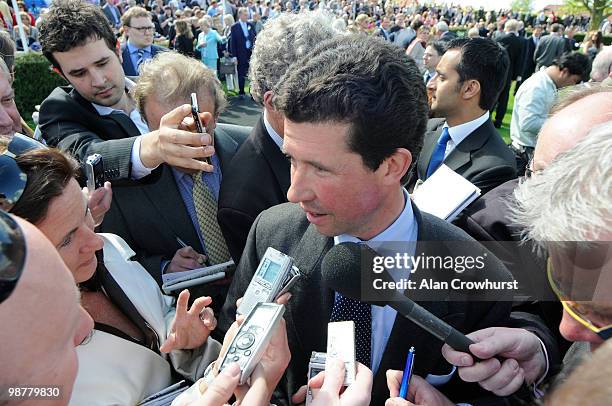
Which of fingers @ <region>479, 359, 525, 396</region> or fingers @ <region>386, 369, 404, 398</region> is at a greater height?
fingers @ <region>479, 359, 525, 396</region>

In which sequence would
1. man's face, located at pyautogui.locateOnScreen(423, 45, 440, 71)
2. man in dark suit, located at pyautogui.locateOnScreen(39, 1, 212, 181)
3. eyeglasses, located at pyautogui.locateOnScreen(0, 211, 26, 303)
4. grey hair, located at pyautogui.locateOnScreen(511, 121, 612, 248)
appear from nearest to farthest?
eyeglasses, located at pyautogui.locateOnScreen(0, 211, 26, 303) → grey hair, located at pyautogui.locateOnScreen(511, 121, 612, 248) → man in dark suit, located at pyautogui.locateOnScreen(39, 1, 212, 181) → man's face, located at pyautogui.locateOnScreen(423, 45, 440, 71)

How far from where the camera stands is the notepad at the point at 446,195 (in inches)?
83.7

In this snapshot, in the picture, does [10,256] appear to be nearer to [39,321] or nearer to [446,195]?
[39,321]

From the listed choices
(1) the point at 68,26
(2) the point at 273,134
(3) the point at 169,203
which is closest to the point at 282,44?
(2) the point at 273,134

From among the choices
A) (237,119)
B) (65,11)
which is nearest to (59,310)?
(65,11)

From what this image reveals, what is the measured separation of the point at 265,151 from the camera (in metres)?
2.23

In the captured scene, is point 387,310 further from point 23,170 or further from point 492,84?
point 492,84

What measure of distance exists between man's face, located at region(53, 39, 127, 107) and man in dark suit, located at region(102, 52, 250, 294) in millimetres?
378

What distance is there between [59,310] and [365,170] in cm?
102

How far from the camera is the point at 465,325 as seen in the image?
1.59 metres

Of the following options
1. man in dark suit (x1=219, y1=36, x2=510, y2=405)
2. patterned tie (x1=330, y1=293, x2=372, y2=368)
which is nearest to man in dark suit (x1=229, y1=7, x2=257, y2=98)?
man in dark suit (x1=219, y1=36, x2=510, y2=405)

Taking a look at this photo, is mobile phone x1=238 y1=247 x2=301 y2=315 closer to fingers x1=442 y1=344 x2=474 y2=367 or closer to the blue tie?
fingers x1=442 y1=344 x2=474 y2=367

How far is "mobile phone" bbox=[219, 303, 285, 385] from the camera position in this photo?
3.84ft

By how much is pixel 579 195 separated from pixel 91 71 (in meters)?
2.66
